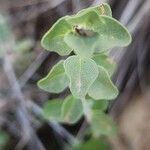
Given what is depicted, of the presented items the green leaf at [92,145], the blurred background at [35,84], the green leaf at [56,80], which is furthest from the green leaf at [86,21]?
the green leaf at [92,145]

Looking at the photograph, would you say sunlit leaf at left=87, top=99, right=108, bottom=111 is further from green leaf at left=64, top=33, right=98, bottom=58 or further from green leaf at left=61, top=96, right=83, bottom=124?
green leaf at left=64, top=33, right=98, bottom=58

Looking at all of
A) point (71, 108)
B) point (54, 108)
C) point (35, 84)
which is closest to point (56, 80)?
point (71, 108)

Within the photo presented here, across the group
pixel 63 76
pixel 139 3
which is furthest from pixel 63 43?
pixel 139 3

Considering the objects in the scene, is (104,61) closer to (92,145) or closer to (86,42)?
(86,42)

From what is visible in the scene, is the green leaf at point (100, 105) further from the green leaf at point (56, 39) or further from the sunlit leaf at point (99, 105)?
the green leaf at point (56, 39)

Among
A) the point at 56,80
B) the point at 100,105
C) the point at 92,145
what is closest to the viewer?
the point at 56,80
